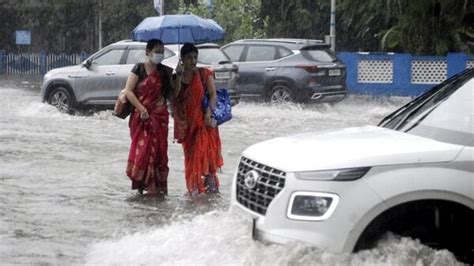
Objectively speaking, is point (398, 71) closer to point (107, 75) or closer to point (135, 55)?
point (135, 55)

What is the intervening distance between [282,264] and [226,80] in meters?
14.9

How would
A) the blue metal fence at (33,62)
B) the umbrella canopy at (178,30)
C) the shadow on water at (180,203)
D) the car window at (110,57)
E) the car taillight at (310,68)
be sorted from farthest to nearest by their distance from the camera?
the blue metal fence at (33,62) → the car taillight at (310,68) → the car window at (110,57) → the umbrella canopy at (178,30) → the shadow on water at (180,203)

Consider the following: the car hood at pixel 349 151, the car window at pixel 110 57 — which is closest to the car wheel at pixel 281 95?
the car window at pixel 110 57

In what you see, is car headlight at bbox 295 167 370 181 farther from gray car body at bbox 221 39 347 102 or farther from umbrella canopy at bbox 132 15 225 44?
gray car body at bbox 221 39 347 102

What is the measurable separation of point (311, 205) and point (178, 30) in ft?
23.2

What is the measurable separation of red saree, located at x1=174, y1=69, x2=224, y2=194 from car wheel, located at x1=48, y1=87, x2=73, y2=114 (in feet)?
37.0

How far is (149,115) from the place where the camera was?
10.3 m

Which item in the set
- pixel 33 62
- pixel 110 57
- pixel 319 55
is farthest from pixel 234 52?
pixel 33 62

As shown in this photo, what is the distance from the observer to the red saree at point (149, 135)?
10.3 m

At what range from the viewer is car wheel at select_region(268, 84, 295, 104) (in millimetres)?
22438

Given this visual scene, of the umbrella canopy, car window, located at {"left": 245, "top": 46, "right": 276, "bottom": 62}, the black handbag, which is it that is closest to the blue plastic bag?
the black handbag

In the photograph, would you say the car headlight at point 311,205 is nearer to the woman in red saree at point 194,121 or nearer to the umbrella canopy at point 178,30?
the woman in red saree at point 194,121

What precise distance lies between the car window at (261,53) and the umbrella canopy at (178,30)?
10.1 m

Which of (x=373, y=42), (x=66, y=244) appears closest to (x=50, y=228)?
(x=66, y=244)
